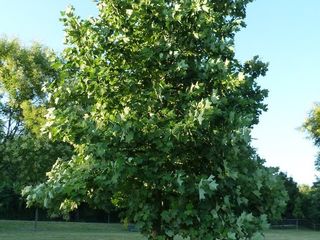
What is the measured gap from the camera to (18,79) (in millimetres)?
54594

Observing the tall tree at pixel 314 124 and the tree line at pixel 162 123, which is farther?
the tall tree at pixel 314 124

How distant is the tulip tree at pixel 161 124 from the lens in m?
10.4

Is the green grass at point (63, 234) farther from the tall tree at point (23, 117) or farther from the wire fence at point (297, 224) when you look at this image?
the wire fence at point (297, 224)

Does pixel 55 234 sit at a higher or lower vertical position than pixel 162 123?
lower

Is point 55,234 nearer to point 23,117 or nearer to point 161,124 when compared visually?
point 23,117

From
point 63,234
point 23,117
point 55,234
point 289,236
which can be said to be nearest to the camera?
point 55,234

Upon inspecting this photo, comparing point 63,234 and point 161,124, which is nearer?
point 161,124

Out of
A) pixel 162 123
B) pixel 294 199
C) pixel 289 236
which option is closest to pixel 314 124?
pixel 294 199

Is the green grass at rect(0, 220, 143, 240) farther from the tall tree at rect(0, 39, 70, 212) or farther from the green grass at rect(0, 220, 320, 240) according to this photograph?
the tall tree at rect(0, 39, 70, 212)

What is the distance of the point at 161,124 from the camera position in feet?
35.3

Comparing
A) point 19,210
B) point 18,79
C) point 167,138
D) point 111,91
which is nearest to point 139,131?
point 167,138

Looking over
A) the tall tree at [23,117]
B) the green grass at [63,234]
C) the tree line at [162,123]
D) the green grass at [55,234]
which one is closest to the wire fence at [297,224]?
the green grass at [63,234]

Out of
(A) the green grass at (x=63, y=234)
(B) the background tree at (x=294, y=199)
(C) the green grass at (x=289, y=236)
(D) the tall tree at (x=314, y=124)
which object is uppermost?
(D) the tall tree at (x=314, y=124)

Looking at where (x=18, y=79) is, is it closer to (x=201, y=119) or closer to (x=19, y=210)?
(x=19, y=210)
